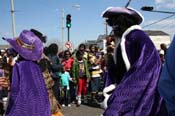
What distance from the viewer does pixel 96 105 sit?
41.2ft

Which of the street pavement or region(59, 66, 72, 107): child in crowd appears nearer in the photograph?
the street pavement

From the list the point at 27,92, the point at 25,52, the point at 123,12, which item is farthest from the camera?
the point at 25,52

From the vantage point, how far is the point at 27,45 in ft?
16.3

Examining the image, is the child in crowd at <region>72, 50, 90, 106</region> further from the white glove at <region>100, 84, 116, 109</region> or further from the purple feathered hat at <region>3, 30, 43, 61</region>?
the white glove at <region>100, 84, 116, 109</region>

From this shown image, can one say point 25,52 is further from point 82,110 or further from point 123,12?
point 82,110

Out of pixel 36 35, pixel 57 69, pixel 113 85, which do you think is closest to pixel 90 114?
pixel 57 69

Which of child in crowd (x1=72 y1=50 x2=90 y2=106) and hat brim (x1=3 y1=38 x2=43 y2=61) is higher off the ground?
hat brim (x1=3 y1=38 x2=43 y2=61)

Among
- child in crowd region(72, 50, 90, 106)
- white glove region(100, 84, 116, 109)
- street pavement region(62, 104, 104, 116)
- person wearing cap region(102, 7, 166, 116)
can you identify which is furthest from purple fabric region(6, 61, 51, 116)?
child in crowd region(72, 50, 90, 106)

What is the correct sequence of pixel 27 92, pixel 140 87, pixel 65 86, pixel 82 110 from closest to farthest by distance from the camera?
pixel 140 87
pixel 27 92
pixel 82 110
pixel 65 86

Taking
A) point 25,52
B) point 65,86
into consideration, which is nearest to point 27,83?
point 25,52

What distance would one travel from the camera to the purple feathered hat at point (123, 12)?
387 centimetres

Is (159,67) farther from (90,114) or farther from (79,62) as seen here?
(79,62)

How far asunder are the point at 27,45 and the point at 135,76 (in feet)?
5.79

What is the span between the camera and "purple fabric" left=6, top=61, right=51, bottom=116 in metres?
4.64
